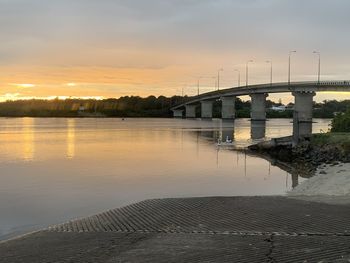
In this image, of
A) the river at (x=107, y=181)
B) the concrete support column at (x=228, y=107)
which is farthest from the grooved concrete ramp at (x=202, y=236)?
the concrete support column at (x=228, y=107)

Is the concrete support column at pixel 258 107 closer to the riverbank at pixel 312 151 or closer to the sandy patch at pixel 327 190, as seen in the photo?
the riverbank at pixel 312 151

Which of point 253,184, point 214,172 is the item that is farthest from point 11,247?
point 214,172

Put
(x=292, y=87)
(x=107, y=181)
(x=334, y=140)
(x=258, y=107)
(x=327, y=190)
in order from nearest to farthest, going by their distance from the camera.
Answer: (x=327, y=190)
(x=107, y=181)
(x=334, y=140)
(x=292, y=87)
(x=258, y=107)

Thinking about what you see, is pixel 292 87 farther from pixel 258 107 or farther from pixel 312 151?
pixel 312 151

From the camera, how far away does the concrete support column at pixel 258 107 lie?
14200 centimetres

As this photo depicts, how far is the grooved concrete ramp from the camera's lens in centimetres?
941

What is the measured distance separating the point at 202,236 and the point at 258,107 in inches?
5360

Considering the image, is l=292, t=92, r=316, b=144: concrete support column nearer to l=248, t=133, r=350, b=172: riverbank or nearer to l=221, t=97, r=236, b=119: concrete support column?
l=221, t=97, r=236, b=119: concrete support column

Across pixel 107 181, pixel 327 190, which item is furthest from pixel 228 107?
pixel 327 190

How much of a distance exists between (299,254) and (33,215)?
12.3 m

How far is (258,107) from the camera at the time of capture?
145 meters

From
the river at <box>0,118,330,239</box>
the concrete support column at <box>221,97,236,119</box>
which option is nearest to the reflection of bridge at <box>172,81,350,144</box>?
the concrete support column at <box>221,97,236,119</box>

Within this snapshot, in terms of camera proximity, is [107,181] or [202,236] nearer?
[202,236]

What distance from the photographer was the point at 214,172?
110ft
